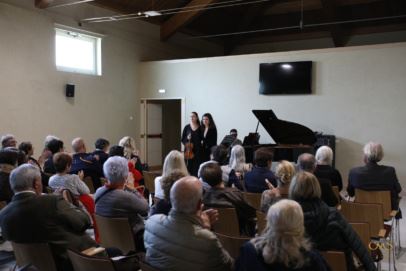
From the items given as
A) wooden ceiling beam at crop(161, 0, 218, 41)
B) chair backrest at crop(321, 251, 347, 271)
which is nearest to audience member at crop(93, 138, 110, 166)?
chair backrest at crop(321, 251, 347, 271)

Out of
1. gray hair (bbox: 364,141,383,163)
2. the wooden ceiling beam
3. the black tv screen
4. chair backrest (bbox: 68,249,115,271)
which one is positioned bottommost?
chair backrest (bbox: 68,249,115,271)

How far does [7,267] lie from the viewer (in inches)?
146

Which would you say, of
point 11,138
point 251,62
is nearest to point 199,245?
point 11,138

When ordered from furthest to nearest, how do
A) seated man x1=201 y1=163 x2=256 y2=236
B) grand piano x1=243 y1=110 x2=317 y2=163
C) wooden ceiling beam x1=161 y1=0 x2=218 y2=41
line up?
wooden ceiling beam x1=161 y1=0 x2=218 y2=41 → grand piano x1=243 y1=110 x2=317 y2=163 → seated man x1=201 y1=163 x2=256 y2=236

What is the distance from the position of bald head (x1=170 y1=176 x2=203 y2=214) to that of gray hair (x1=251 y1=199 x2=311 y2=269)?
1.43 ft

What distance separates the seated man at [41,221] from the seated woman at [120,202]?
0.47 metres

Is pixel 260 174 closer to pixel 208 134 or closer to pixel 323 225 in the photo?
pixel 323 225

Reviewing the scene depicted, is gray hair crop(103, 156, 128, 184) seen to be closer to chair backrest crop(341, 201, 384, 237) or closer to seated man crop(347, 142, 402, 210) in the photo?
chair backrest crop(341, 201, 384, 237)

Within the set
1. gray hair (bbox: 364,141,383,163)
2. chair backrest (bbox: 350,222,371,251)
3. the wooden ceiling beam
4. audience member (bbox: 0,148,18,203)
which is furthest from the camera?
the wooden ceiling beam

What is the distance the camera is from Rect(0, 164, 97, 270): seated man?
244 cm

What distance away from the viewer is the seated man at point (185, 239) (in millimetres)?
2010

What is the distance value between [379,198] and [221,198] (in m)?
1.71

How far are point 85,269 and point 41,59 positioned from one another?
24.7 feet

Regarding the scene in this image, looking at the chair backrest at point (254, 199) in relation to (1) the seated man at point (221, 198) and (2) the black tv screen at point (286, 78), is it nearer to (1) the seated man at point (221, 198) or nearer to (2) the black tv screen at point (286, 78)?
(1) the seated man at point (221, 198)
